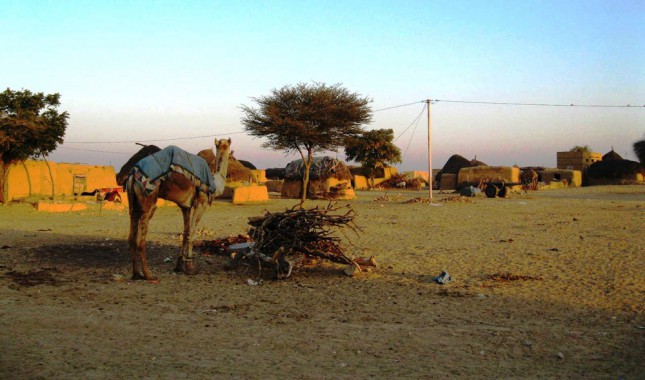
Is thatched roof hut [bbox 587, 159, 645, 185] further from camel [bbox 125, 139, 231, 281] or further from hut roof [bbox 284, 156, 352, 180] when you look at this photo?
camel [bbox 125, 139, 231, 281]

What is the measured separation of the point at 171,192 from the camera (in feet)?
26.9

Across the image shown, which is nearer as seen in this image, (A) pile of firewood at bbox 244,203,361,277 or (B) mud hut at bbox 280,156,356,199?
(A) pile of firewood at bbox 244,203,361,277

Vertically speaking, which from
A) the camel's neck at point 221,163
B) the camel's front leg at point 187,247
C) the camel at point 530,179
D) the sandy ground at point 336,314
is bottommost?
the sandy ground at point 336,314

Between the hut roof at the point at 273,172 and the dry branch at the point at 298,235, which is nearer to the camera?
the dry branch at the point at 298,235

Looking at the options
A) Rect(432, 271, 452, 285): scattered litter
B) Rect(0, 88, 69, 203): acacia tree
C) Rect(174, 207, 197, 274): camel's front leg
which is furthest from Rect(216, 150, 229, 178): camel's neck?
Rect(0, 88, 69, 203): acacia tree

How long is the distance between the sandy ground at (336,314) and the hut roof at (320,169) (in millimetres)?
20816

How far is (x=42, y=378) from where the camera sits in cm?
417

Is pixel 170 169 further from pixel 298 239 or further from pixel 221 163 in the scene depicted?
pixel 298 239

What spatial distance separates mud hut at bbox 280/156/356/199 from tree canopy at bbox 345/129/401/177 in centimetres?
1802

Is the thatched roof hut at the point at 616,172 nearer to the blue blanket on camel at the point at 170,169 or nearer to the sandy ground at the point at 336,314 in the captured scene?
the sandy ground at the point at 336,314

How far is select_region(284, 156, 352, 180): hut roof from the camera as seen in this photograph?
32.7 m

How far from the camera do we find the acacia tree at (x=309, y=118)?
26.9 metres

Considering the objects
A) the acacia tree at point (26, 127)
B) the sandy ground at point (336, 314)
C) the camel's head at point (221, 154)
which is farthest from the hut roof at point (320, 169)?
the camel's head at point (221, 154)

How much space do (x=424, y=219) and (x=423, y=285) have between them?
9.64m
